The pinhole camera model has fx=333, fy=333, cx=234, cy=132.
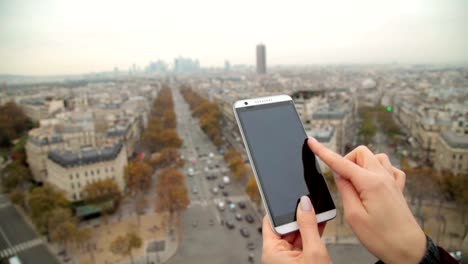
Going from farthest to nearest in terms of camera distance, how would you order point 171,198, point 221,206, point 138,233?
point 221,206
point 171,198
point 138,233

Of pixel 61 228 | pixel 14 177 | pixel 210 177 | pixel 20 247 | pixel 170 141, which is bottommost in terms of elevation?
pixel 20 247

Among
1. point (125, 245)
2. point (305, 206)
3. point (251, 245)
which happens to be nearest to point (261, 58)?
point (251, 245)

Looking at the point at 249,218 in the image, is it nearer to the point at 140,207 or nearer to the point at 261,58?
the point at 140,207

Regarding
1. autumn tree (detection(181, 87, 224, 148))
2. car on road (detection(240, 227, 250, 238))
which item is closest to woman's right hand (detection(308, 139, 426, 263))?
car on road (detection(240, 227, 250, 238))

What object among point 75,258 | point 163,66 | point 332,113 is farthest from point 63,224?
point 163,66

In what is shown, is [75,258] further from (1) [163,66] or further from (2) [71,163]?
(1) [163,66]

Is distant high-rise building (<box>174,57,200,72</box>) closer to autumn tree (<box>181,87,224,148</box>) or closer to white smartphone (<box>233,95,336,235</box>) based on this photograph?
autumn tree (<box>181,87,224,148</box>)
